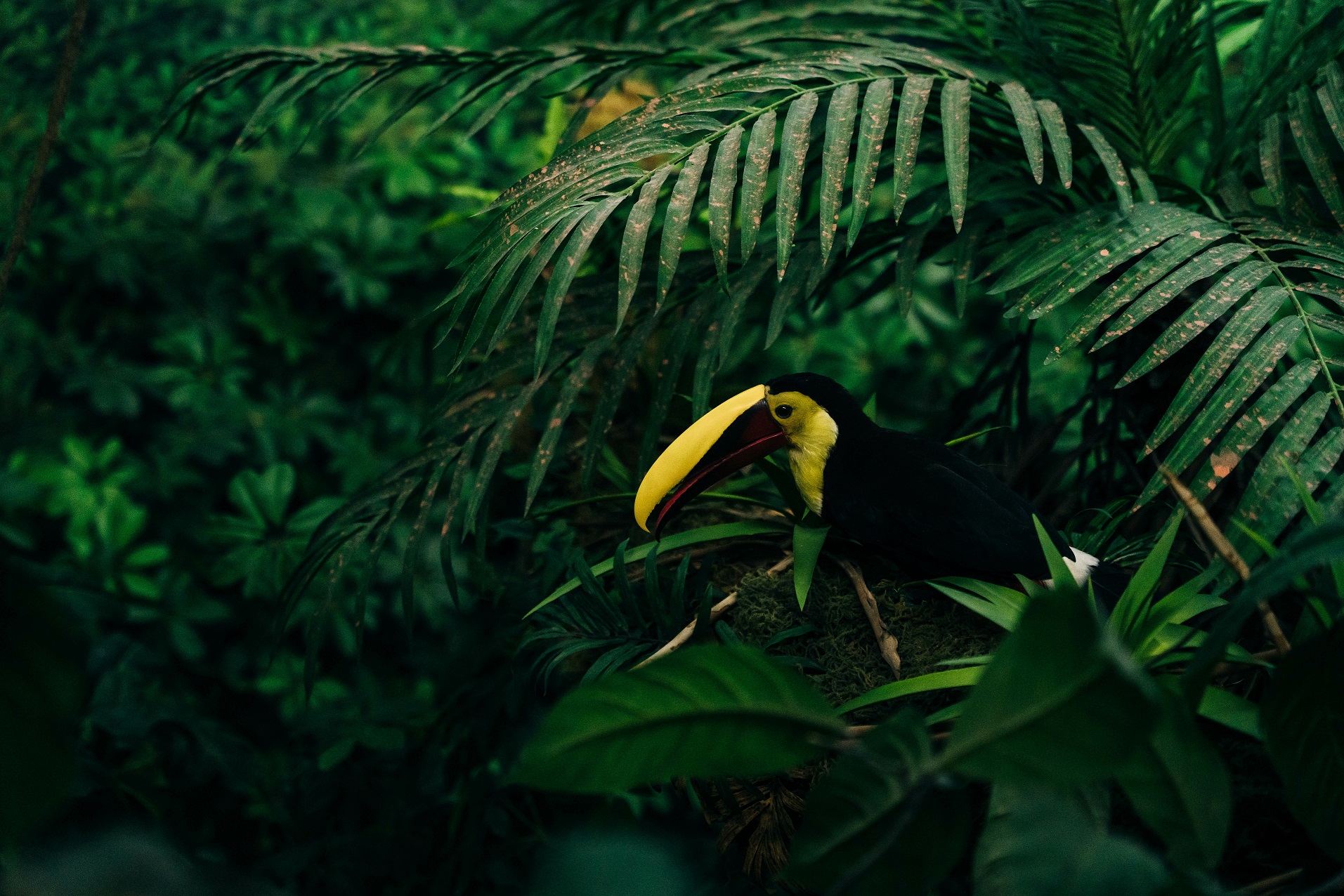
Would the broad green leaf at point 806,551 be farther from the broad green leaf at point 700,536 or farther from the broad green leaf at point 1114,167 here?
the broad green leaf at point 1114,167

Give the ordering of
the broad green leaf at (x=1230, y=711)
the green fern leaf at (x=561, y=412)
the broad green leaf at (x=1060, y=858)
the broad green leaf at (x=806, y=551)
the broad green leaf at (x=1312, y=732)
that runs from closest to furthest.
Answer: the broad green leaf at (x=1060, y=858)
the broad green leaf at (x=1312, y=732)
the broad green leaf at (x=1230, y=711)
the broad green leaf at (x=806, y=551)
the green fern leaf at (x=561, y=412)

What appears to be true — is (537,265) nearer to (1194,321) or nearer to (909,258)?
(909,258)

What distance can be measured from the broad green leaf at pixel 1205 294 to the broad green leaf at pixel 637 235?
491 millimetres

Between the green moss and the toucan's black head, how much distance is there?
0.60ft

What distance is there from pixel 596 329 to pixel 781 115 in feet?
1.26

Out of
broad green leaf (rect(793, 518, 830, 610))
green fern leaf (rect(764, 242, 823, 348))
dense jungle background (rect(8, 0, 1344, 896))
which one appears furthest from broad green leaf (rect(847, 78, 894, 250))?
broad green leaf (rect(793, 518, 830, 610))

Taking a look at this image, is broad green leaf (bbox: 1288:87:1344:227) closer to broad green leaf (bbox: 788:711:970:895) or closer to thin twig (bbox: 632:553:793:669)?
thin twig (bbox: 632:553:793:669)

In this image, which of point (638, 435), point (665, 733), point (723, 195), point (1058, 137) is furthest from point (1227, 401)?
point (638, 435)

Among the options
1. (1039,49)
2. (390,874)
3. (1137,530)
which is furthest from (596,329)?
(390,874)

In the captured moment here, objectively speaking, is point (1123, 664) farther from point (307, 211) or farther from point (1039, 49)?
point (307, 211)

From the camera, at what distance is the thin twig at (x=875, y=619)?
3.24 feet

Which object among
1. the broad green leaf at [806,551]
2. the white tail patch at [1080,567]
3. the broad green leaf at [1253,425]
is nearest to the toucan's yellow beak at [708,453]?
the broad green leaf at [806,551]

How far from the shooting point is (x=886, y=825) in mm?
587

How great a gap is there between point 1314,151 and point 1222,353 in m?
0.36
